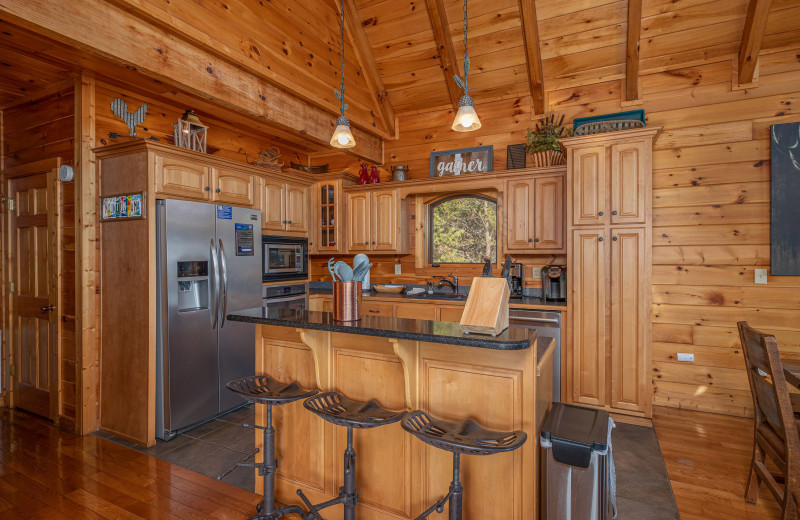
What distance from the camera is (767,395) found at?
207 centimetres

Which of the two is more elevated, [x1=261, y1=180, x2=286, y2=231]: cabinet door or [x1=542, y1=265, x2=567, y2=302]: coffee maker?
[x1=261, y1=180, x2=286, y2=231]: cabinet door

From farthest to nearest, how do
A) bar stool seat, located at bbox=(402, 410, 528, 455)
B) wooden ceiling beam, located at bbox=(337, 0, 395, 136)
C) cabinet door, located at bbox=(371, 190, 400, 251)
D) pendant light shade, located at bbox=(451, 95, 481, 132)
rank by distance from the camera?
cabinet door, located at bbox=(371, 190, 400, 251)
wooden ceiling beam, located at bbox=(337, 0, 395, 136)
pendant light shade, located at bbox=(451, 95, 481, 132)
bar stool seat, located at bbox=(402, 410, 528, 455)

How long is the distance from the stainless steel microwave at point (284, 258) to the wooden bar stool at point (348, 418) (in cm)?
233

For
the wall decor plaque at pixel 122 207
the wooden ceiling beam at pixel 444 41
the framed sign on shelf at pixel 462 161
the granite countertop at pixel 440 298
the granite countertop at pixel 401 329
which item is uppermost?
the wooden ceiling beam at pixel 444 41

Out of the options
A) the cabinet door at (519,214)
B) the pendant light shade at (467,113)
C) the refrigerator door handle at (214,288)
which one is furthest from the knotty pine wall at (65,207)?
the cabinet door at (519,214)

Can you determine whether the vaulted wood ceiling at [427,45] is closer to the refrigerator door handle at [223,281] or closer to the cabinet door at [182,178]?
the cabinet door at [182,178]

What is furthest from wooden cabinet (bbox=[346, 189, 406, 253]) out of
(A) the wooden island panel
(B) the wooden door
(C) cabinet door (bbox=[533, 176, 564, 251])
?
(B) the wooden door

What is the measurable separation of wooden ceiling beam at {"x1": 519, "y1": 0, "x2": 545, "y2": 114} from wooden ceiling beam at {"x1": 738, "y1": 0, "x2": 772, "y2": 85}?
1587mm

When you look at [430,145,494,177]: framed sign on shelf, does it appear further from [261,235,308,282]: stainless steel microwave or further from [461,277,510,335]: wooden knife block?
[461,277,510,335]: wooden knife block

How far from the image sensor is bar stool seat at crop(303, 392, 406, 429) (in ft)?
5.49

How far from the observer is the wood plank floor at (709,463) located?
7.27 ft

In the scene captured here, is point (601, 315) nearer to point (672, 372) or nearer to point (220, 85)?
point (672, 372)

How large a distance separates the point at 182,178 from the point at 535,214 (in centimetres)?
314

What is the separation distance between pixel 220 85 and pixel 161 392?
7.72 ft
